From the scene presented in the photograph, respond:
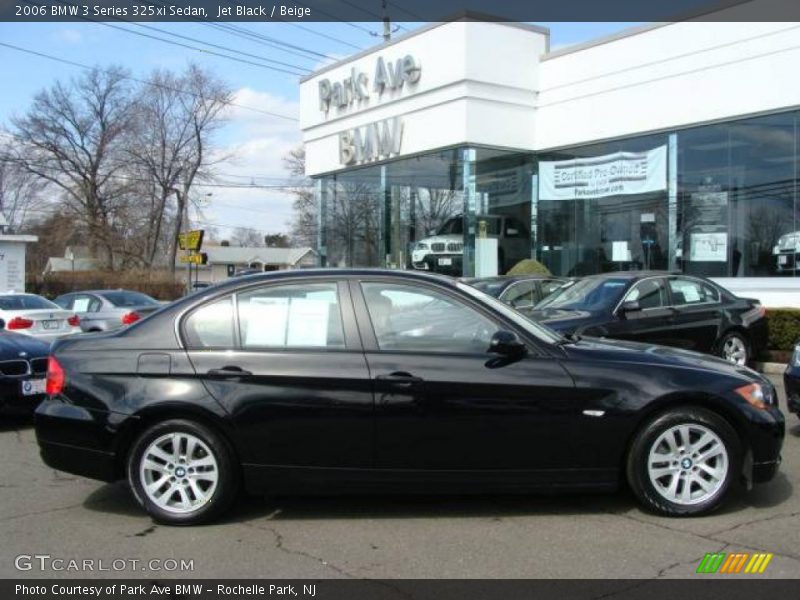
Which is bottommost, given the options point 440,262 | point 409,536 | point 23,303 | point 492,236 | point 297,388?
point 409,536

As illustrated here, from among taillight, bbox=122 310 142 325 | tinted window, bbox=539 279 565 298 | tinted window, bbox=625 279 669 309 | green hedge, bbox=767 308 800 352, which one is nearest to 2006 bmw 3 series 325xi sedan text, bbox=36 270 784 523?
tinted window, bbox=625 279 669 309

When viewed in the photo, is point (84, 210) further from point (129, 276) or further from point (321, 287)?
point (321, 287)

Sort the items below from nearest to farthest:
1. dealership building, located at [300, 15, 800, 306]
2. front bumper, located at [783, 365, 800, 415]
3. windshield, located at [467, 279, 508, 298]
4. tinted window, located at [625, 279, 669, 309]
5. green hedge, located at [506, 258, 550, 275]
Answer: front bumper, located at [783, 365, 800, 415], tinted window, located at [625, 279, 669, 309], windshield, located at [467, 279, 508, 298], dealership building, located at [300, 15, 800, 306], green hedge, located at [506, 258, 550, 275]

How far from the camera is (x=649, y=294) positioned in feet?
33.4

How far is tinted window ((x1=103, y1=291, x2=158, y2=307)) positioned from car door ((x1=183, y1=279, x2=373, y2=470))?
13388mm

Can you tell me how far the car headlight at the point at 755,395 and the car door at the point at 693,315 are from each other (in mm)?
5198

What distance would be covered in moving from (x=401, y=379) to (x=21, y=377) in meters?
5.10

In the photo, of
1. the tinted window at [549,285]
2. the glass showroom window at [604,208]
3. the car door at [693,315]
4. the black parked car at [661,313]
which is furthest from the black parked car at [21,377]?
the glass showroom window at [604,208]

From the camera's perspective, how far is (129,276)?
4144cm

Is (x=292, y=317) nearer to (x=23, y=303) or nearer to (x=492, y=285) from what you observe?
(x=492, y=285)

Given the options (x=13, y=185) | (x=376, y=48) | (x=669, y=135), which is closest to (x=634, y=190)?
(x=669, y=135)

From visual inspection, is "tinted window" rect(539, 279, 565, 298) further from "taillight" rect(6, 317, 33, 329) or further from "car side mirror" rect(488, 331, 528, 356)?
"taillight" rect(6, 317, 33, 329)

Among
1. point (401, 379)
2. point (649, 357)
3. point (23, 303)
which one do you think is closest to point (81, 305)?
point (23, 303)

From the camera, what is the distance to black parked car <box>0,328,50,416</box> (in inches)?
312
